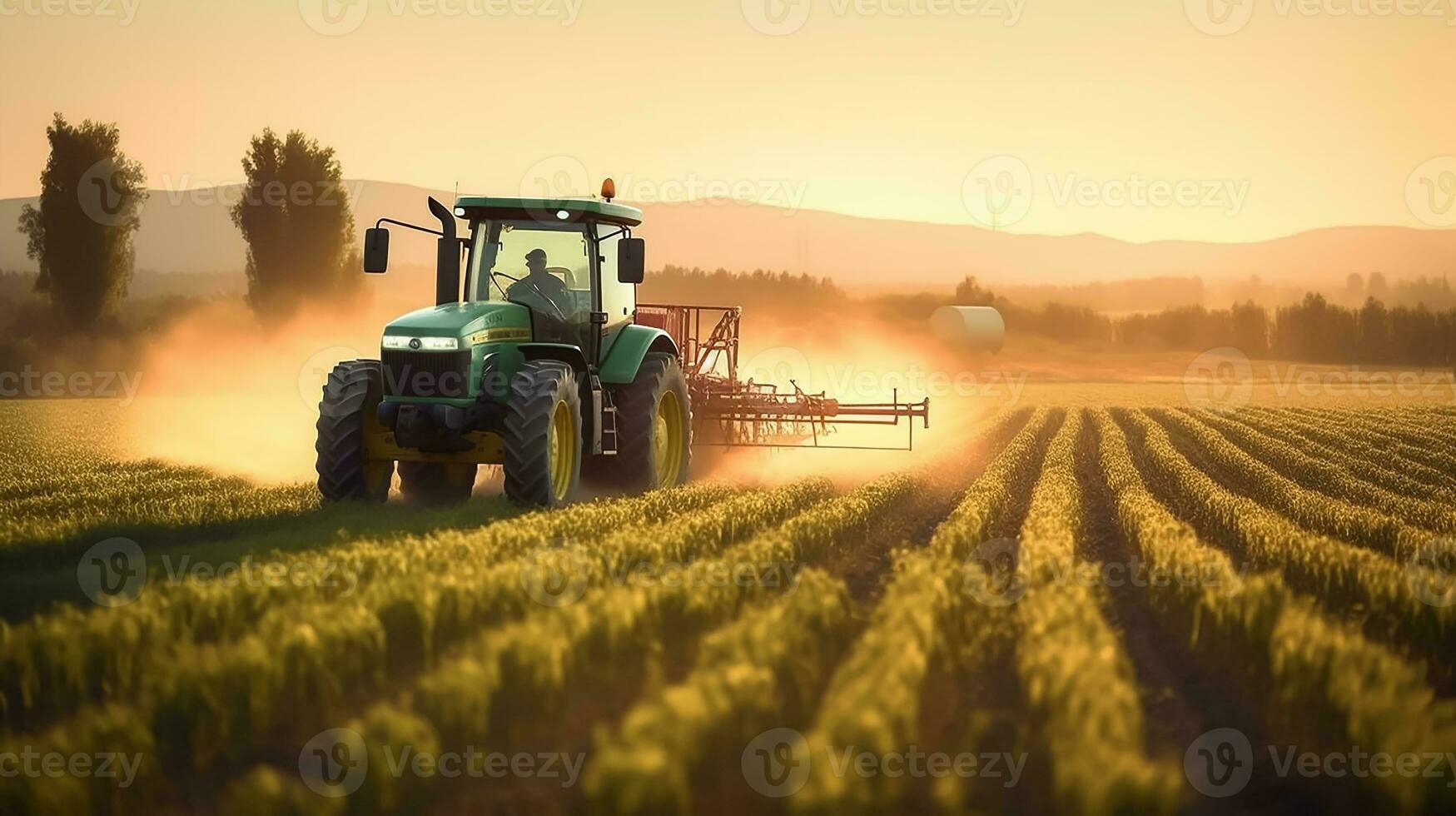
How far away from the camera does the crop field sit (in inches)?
192

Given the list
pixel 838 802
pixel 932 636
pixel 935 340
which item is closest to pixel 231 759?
pixel 838 802

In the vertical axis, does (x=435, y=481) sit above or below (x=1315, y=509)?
above

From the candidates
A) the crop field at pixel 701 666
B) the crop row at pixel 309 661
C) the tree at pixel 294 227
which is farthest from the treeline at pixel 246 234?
the crop row at pixel 309 661

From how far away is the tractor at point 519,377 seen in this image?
11602 millimetres

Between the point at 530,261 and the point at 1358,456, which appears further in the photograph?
the point at 1358,456

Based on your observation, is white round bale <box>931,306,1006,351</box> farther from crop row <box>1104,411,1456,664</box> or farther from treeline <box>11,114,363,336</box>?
crop row <box>1104,411,1456,664</box>

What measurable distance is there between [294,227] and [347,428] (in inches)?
1378

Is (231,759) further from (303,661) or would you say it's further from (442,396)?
(442,396)

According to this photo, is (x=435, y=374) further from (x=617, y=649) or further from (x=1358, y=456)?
(x=1358, y=456)

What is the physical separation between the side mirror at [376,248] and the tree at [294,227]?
3398 centimetres

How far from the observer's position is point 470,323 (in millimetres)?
11734

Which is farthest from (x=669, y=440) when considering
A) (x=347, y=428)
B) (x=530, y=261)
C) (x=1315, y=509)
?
(x=1315, y=509)

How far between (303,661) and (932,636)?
128 inches

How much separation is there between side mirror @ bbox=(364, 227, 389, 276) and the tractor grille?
1.00m
